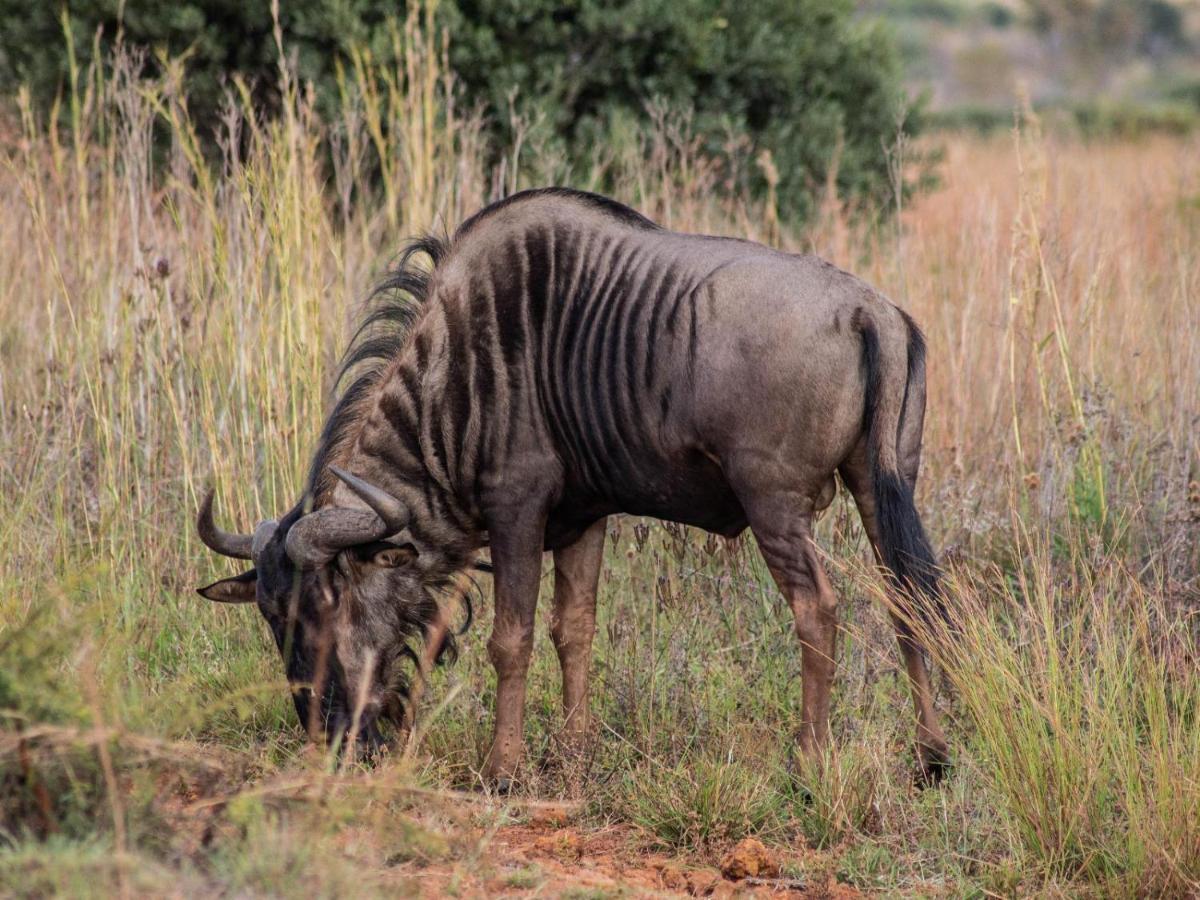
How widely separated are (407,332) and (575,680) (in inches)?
51.4

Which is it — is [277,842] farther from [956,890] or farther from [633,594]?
[633,594]

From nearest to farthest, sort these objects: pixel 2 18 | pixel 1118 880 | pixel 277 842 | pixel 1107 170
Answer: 1. pixel 277 842
2. pixel 1118 880
3. pixel 2 18
4. pixel 1107 170

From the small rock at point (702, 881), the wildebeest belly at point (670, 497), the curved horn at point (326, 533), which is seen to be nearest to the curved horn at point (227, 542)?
the curved horn at point (326, 533)

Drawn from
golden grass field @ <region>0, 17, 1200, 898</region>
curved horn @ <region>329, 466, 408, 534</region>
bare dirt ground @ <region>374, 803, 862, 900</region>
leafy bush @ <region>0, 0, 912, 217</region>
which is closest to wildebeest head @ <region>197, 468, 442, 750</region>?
curved horn @ <region>329, 466, 408, 534</region>

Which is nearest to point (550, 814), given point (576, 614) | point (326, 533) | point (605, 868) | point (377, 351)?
point (605, 868)

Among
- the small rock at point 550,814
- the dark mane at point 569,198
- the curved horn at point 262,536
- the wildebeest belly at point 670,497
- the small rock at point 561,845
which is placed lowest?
the small rock at point 550,814

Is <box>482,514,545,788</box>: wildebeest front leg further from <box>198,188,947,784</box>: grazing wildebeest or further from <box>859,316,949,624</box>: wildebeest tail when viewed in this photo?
<box>859,316,949,624</box>: wildebeest tail

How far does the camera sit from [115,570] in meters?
5.52

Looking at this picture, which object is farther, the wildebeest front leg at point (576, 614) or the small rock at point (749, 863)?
the wildebeest front leg at point (576, 614)

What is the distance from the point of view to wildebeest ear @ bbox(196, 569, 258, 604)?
4516 mm

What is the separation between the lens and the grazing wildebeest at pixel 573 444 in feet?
13.6

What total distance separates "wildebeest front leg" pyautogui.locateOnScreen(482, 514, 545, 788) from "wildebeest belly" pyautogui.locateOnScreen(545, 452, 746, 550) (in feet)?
0.69

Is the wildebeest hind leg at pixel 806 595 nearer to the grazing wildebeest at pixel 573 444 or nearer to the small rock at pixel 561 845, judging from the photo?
the grazing wildebeest at pixel 573 444

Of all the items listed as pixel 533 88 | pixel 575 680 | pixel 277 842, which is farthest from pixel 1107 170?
pixel 277 842
